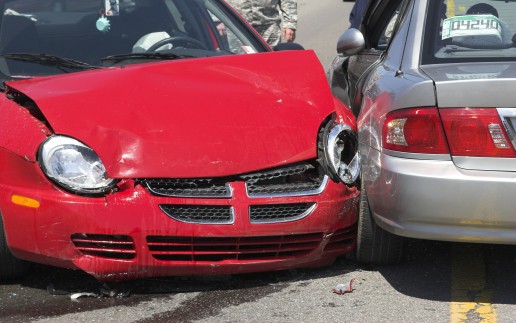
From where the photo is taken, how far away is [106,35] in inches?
239

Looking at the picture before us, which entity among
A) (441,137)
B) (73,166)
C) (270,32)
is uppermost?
(441,137)

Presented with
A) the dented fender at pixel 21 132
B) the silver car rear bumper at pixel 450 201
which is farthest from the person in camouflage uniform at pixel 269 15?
the silver car rear bumper at pixel 450 201

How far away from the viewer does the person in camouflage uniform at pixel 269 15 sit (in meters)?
9.90

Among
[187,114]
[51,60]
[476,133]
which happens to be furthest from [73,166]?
[476,133]

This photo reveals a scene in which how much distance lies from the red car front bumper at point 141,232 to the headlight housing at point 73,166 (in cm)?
5

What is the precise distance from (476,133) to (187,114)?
133cm

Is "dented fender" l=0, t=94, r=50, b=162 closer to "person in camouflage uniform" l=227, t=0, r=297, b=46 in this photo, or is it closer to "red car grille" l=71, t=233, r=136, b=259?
"red car grille" l=71, t=233, r=136, b=259

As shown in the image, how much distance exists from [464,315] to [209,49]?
2.31 metres

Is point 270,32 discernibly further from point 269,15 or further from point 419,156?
point 419,156

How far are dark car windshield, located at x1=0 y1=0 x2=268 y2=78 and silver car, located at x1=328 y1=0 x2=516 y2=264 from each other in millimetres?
1274

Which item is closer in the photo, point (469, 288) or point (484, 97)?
point (484, 97)

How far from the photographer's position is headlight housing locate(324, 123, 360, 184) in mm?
5168

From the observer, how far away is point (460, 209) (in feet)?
15.3

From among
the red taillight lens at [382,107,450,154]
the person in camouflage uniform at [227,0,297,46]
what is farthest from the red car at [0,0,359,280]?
the person in camouflage uniform at [227,0,297,46]
